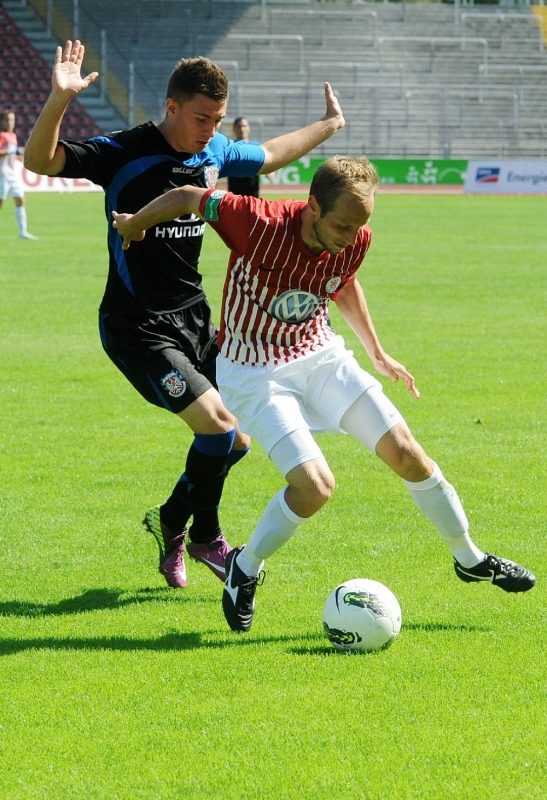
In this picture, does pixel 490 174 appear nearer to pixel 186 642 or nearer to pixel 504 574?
pixel 504 574

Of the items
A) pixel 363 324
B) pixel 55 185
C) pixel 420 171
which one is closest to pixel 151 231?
pixel 363 324

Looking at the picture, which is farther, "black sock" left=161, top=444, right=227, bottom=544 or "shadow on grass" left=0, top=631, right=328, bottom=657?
"black sock" left=161, top=444, right=227, bottom=544

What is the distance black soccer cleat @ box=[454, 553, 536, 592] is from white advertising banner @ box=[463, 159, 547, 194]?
32.2 meters

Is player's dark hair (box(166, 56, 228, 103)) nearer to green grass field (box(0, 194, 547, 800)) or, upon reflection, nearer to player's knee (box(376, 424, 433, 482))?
player's knee (box(376, 424, 433, 482))

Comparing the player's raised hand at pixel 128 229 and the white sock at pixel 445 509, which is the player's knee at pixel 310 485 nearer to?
the white sock at pixel 445 509

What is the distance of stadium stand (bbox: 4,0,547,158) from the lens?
40.3m

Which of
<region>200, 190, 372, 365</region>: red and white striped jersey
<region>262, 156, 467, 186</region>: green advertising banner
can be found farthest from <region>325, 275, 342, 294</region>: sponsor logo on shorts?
<region>262, 156, 467, 186</region>: green advertising banner

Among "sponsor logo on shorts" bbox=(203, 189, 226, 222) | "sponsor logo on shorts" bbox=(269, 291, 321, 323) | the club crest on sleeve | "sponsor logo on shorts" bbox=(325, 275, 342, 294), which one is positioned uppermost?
"sponsor logo on shorts" bbox=(203, 189, 226, 222)

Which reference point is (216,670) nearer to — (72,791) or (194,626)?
(194,626)

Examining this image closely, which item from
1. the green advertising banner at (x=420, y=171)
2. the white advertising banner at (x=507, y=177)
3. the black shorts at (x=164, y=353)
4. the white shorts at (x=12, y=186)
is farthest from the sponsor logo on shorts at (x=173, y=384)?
the green advertising banner at (x=420, y=171)

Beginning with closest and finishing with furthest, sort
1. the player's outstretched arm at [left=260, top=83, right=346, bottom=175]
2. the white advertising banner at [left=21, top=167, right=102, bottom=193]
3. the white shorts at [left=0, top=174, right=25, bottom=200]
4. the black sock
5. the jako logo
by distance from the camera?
the black sock < the player's outstretched arm at [left=260, top=83, right=346, bottom=175] < the white shorts at [left=0, top=174, right=25, bottom=200] < the white advertising banner at [left=21, top=167, right=102, bottom=193] < the jako logo

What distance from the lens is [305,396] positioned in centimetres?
471

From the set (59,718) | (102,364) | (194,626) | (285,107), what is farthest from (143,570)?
(285,107)

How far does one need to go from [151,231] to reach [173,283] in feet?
0.86
